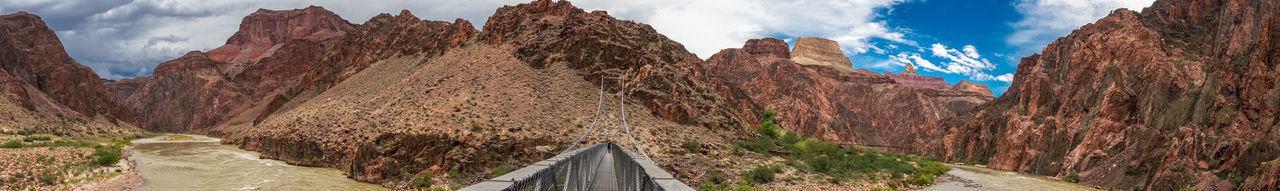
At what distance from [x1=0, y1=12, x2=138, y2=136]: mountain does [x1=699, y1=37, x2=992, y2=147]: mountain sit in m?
74.8

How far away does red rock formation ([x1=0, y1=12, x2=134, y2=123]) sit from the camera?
11588 cm

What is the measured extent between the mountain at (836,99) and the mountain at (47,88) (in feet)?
246

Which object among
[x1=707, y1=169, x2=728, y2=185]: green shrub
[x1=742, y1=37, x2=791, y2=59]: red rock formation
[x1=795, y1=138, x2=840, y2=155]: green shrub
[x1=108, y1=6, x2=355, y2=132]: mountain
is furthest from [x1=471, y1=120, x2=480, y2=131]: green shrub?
[x1=742, y1=37, x2=791, y2=59]: red rock formation

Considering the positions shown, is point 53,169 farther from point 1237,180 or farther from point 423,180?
point 1237,180

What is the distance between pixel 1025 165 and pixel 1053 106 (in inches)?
337

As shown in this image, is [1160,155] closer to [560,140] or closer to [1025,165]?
[1025,165]

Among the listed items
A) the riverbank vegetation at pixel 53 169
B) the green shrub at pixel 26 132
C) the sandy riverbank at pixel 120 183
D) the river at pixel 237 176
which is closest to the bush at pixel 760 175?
the river at pixel 237 176

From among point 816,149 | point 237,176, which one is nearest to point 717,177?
point 816,149

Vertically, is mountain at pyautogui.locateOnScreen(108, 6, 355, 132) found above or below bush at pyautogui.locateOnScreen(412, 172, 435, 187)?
above

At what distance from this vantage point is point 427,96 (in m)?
43.2

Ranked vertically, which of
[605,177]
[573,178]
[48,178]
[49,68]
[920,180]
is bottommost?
A: [920,180]

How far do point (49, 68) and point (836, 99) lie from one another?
452 ft

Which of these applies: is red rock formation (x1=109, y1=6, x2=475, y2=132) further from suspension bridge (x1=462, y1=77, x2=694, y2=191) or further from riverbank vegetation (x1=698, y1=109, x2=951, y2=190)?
suspension bridge (x1=462, y1=77, x2=694, y2=191)

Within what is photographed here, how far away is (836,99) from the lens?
144250 millimetres
